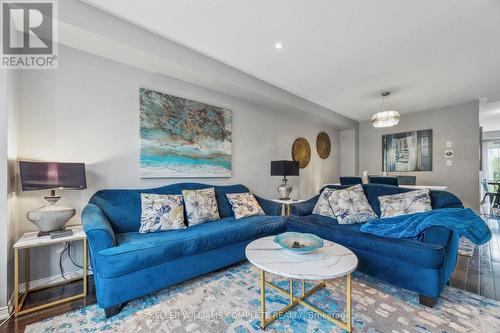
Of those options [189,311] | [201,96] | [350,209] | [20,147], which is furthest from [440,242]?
[20,147]

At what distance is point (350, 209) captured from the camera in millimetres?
2588

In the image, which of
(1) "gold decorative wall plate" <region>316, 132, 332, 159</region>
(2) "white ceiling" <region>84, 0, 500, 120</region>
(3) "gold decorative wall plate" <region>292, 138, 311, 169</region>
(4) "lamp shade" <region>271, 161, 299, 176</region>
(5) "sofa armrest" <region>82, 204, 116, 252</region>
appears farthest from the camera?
(1) "gold decorative wall plate" <region>316, 132, 332, 159</region>

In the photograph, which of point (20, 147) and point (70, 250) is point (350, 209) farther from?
point (20, 147)

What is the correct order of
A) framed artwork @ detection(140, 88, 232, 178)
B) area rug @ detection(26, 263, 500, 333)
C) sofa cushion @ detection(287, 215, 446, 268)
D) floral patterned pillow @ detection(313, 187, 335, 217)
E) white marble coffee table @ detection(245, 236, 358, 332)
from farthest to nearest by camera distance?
floral patterned pillow @ detection(313, 187, 335, 217) → framed artwork @ detection(140, 88, 232, 178) → sofa cushion @ detection(287, 215, 446, 268) → area rug @ detection(26, 263, 500, 333) → white marble coffee table @ detection(245, 236, 358, 332)

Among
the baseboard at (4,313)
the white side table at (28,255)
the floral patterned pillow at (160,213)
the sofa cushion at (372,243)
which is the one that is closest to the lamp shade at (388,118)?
the sofa cushion at (372,243)

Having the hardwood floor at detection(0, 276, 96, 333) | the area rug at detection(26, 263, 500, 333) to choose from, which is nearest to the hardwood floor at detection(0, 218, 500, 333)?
the hardwood floor at detection(0, 276, 96, 333)

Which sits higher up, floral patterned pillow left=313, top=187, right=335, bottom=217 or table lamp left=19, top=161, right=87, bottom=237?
table lamp left=19, top=161, right=87, bottom=237

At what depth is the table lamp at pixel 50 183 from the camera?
1.74 metres

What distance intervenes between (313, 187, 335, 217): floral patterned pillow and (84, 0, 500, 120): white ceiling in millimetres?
1692

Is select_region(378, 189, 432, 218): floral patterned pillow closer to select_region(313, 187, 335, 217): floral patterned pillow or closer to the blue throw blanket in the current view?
the blue throw blanket

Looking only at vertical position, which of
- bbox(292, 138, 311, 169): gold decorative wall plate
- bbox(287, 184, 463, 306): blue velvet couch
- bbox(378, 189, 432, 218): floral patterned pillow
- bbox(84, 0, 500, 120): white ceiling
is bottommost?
bbox(287, 184, 463, 306): blue velvet couch

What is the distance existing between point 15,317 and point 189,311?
1.24m

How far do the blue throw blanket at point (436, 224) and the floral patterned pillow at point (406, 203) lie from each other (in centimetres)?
34
